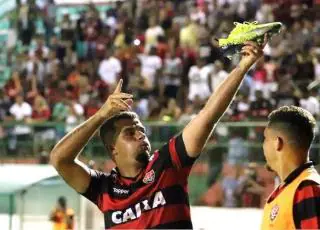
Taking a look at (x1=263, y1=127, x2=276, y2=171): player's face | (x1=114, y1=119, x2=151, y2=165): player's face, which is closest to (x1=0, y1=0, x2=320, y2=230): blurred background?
(x1=114, y1=119, x2=151, y2=165): player's face

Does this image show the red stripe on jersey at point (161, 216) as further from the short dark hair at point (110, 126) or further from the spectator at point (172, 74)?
the spectator at point (172, 74)

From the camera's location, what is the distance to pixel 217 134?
32.0 feet

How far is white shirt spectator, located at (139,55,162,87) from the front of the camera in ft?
41.3

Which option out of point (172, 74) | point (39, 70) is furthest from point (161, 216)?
point (39, 70)

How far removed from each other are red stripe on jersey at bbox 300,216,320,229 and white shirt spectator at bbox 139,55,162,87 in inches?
379

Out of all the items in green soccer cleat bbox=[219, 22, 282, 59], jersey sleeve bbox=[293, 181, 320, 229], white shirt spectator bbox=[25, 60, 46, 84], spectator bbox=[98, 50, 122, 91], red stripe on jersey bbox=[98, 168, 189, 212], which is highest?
white shirt spectator bbox=[25, 60, 46, 84]

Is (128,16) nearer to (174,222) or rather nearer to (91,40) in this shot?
(91,40)

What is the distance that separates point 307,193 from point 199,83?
8920 millimetres

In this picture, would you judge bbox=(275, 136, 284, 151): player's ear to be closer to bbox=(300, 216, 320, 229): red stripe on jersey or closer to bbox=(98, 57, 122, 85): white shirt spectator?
bbox=(300, 216, 320, 229): red stripe on jersey

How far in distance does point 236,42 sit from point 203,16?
407 inches

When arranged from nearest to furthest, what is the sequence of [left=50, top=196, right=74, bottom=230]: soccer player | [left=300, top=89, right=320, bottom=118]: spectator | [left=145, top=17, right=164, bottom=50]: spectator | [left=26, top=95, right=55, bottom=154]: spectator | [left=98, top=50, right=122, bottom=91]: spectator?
1. [left=50, top=196, right=74, bottom=230]: soccer player
2. [left=300, top=89, right=320, bottom=118]: spectator
3. [left=26, top=95, right=55, bottom=154]: spectator
4. [left=98, top=50, right=122, bottom=91]: spectator
5. [left=145, top=17, right=164, bottom=50]: spectator

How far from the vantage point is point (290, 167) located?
3090 mm

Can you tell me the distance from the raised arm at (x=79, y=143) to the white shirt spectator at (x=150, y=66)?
8.69 m

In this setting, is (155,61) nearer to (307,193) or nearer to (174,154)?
(174,154)
